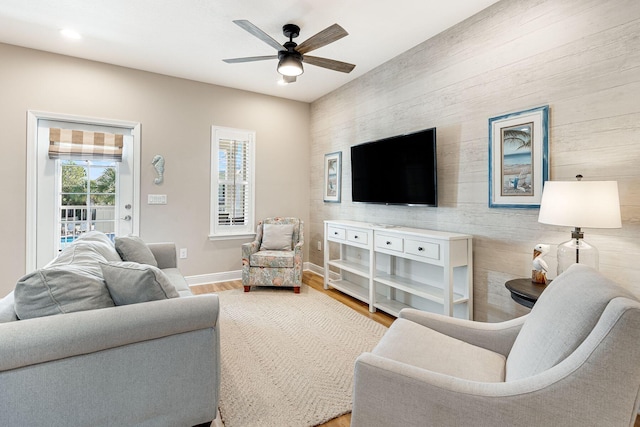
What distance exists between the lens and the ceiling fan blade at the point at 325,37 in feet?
7.37

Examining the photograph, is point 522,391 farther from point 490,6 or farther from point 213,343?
point 490,6

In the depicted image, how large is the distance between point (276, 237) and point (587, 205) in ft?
10.8

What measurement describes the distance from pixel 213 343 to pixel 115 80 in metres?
3.74

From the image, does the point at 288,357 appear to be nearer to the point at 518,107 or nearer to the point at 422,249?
the point at 422,249

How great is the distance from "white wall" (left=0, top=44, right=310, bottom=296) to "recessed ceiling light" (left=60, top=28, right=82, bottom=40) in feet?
1.82

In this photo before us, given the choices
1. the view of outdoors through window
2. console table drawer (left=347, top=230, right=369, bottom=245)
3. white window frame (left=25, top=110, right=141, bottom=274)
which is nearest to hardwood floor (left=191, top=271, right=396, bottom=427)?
console table drawer (left=347, top=230, right=369, bottom=245)

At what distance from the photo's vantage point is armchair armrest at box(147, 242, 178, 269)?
3.11 meters

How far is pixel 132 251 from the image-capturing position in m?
2.64

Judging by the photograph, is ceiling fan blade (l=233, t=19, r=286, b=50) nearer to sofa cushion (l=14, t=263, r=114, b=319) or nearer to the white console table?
sofa cushion (l=14, t=263, r=114, b=319)

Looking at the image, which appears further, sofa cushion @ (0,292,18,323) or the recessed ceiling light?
the recessed ceiling light

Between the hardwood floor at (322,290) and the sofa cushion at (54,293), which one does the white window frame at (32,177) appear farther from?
the sofa cushion at (54,293)

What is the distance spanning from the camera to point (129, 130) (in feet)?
12.6

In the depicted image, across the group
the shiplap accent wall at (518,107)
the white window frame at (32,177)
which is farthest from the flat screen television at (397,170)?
the white window frame at (32,177)

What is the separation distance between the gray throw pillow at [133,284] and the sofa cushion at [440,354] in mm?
1081
